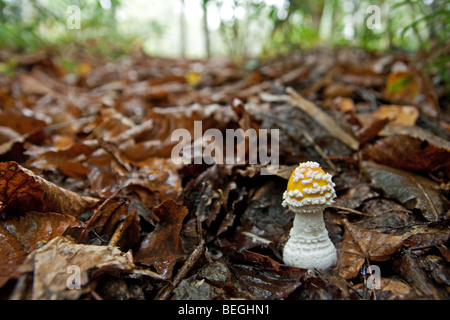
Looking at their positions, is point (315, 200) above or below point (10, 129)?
below

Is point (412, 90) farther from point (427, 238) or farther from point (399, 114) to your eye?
point (427, 238)

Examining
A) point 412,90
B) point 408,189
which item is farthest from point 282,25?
point 408,189

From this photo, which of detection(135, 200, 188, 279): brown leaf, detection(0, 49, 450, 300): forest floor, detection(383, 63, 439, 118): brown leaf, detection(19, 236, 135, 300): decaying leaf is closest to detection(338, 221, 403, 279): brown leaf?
detection(0, 49, 450, 300): forest floor

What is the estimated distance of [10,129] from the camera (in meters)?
2.57

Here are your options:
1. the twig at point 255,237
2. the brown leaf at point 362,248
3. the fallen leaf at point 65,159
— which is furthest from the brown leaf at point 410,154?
the fallen leaf at point 65,159

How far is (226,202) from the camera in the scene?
6.18 ft

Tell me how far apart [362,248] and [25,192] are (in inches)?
67.8

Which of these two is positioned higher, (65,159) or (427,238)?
(65,159)

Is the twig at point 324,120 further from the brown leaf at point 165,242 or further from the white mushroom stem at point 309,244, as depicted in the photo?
the brown leaf at point 165,242

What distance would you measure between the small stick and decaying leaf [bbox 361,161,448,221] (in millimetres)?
1156

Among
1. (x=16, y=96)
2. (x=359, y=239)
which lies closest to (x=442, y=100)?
(x=359, y=239)

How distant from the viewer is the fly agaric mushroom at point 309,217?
1481mm
